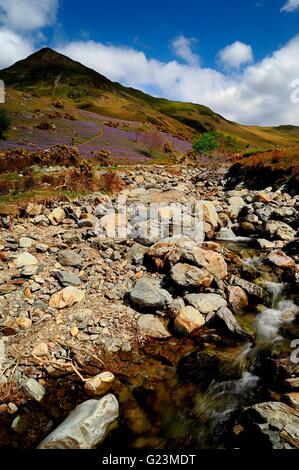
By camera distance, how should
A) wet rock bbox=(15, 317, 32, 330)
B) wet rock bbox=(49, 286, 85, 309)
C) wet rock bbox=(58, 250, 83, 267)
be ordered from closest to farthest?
1. wet rock bbox=(15, 317, 32, 330)
2. wet rock bbox=(49, 286, 85, 309)
3. wet rock bbox=(58, 250, 83, 267)

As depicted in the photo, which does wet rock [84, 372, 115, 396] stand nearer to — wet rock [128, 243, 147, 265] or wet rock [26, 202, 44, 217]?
wet rock [128, 243, 147, 265]

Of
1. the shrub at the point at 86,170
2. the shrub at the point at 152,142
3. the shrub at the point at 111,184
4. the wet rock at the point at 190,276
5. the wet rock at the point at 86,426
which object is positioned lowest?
the wet rock at the point at 86,426

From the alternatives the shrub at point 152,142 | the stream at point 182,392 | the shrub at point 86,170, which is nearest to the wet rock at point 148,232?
the stream at point 182,392

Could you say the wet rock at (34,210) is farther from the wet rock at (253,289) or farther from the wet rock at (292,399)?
the wet rock at (292,399)

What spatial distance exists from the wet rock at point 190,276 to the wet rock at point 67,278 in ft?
9.36

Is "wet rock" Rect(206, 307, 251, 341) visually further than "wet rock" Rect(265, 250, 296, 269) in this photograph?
No

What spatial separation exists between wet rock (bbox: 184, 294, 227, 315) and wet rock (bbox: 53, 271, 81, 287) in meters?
3.25

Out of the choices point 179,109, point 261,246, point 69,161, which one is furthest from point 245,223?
point 179,109

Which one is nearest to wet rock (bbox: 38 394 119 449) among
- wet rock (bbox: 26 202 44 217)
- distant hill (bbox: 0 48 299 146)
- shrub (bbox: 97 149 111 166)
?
wet rock (bbox: 26 202 44 217)

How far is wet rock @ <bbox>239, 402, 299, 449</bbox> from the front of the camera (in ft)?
14.5

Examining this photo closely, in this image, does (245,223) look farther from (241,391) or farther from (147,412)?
(147,412)

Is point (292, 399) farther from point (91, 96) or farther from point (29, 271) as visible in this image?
point (91, 96)

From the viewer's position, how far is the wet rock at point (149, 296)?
823 centimetres

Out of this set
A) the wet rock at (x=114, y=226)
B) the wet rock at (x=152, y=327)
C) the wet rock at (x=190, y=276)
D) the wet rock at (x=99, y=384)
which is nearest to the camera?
the wet rock at (x=99, y=384)
